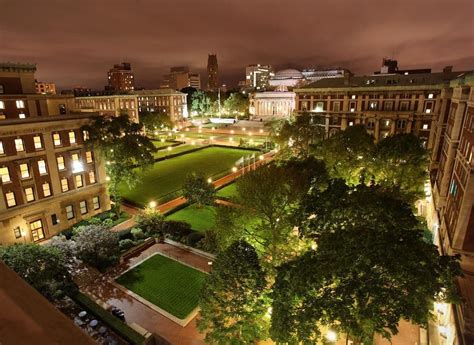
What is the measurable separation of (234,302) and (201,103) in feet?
504

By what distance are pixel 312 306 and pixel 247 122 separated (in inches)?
4919

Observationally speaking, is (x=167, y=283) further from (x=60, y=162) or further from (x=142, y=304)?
(x=60, y=162)

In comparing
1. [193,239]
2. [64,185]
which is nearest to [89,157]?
[64,185]

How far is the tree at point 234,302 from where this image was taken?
17047 millimetres

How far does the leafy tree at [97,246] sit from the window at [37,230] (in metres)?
9.04

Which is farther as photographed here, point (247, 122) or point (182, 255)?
point (247, 122)

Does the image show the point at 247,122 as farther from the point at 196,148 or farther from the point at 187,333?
the point at 187,333

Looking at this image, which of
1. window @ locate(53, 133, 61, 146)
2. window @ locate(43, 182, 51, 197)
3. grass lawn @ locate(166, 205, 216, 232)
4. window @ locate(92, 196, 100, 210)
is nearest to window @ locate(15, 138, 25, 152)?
window @ locate(53, 133, 61, 146)

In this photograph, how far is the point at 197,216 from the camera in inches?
1655

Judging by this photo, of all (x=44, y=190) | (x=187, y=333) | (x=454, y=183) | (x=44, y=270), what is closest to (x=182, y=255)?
(x=187, y=333)

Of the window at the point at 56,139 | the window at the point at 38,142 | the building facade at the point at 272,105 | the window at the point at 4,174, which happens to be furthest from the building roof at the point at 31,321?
the building facade at the point at 272,105

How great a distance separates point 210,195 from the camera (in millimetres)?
42062

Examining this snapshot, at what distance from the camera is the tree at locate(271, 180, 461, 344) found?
12.9m

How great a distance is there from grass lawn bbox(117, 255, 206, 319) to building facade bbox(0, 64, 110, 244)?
1518cm
